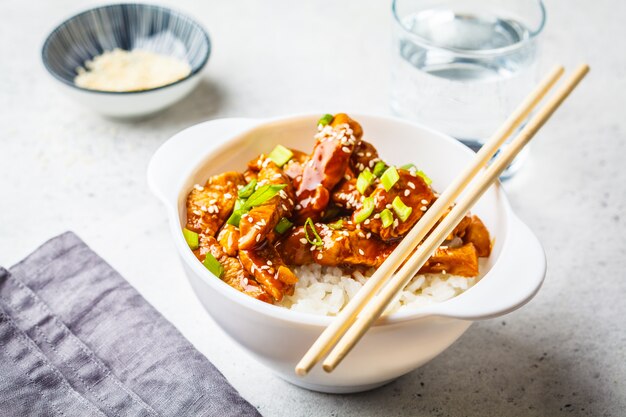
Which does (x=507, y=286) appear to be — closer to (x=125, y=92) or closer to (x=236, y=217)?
(x=236, y=217)

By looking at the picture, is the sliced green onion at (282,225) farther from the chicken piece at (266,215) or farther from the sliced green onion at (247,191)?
the sliced green onion at (247,191)

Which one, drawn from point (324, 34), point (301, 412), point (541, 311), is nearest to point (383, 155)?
point (541, 311)

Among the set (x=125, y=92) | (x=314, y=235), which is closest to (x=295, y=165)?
(x=314, y=235)

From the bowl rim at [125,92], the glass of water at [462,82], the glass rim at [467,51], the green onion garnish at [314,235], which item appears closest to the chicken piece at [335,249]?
the green onion garnish at [314,235]

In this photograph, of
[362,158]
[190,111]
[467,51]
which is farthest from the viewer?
[190,111]

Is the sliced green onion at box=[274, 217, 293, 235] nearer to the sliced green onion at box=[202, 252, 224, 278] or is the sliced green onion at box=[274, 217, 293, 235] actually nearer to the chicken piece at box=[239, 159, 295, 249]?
the chicken piece at box=[239, 159, 295, 249]

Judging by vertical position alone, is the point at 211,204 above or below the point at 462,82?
below

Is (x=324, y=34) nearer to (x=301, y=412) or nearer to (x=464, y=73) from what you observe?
(x=464, y=73)
